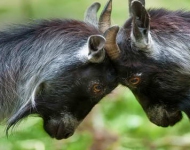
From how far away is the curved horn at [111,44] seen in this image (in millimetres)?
5837

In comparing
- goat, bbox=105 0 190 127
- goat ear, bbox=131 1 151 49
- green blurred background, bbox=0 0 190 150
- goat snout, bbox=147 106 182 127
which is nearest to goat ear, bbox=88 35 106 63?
goat, bbox=105 0 190 127

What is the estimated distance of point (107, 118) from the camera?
29.9 ft

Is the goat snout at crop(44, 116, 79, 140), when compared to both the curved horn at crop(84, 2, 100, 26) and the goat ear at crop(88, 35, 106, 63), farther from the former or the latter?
the curved horn at crop(84, 2, 100, 26)

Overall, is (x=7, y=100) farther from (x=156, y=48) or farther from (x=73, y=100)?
(x=156, y=48)

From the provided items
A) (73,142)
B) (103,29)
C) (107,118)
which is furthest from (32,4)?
(103,29)

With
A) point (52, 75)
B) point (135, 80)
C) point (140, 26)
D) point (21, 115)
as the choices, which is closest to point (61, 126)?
point (21, 115)

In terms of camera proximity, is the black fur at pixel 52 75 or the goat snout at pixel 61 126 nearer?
the black fur at pixel 52 75

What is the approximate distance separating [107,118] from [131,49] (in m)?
3.24

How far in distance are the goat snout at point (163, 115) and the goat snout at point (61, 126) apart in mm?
569

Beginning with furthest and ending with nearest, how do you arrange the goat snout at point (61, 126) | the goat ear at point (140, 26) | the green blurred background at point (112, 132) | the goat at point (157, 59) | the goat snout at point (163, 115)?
the green blurred background at point (112, 132), the goat snout at point (163, 115), the goat snout at point (61, 126), the goat at point (157, 59), the goat ear at point (140, 26)

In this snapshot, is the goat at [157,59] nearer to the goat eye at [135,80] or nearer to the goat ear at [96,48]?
the goat eye at [135,80]

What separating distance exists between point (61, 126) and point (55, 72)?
441 millimetres

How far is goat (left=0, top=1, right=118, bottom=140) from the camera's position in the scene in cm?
590

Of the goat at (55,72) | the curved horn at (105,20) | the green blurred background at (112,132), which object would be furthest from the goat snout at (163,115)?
the green blurred background at (112,132)
